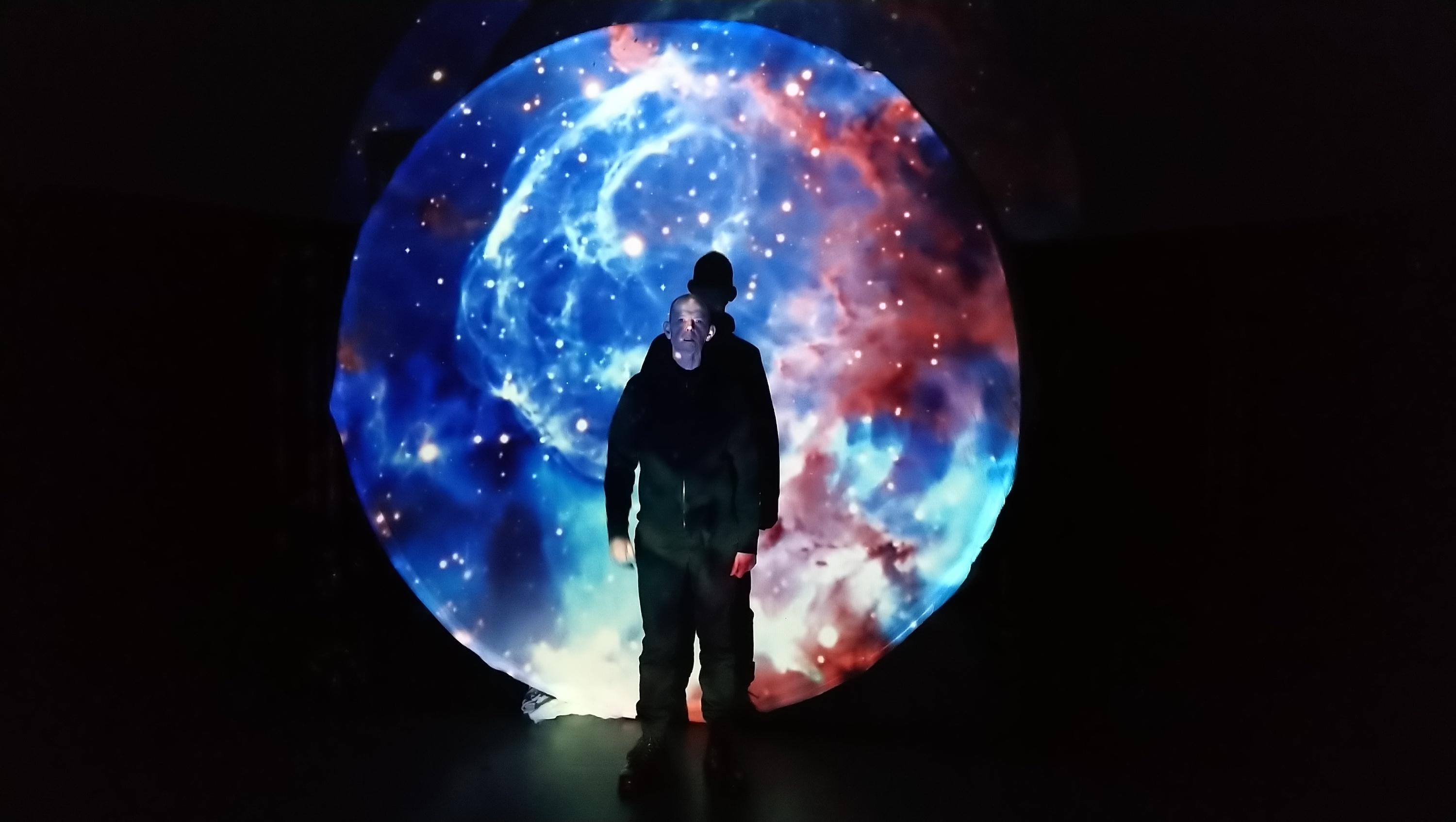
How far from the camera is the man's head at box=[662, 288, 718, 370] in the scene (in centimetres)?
213

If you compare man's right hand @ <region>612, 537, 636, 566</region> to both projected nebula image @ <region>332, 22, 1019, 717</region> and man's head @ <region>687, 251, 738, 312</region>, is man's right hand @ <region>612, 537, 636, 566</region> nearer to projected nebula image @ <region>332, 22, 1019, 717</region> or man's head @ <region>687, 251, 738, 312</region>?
projected nebula image @ <region>332, 22, 1019, 717</region>

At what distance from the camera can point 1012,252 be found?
2314mm

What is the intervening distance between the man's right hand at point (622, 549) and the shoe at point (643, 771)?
48cm

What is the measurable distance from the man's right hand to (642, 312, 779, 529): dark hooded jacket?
33 cm

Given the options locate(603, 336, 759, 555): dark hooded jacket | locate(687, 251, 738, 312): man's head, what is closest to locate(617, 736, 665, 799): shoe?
locate(603, 336, 759, 555): dark hooded jacket

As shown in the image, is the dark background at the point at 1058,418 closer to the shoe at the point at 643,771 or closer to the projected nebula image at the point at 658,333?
the projected nebula image at the point at 658,333

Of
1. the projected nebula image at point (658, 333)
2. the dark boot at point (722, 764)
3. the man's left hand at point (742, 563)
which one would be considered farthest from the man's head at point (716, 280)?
the dark boot at point (722, 764)

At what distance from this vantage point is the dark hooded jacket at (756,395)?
85.4 inches

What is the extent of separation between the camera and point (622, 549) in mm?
2145

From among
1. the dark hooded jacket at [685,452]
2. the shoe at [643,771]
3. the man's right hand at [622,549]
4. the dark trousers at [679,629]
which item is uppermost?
the dark hooded jacket at [685,452]

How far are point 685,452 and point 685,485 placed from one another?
81 mm

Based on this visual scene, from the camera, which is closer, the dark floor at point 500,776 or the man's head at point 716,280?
the dark floor at point 500,776

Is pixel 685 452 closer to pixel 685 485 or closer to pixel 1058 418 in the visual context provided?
pixel 685 485

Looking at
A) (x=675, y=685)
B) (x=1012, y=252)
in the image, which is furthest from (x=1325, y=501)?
(x=675, y=685)
